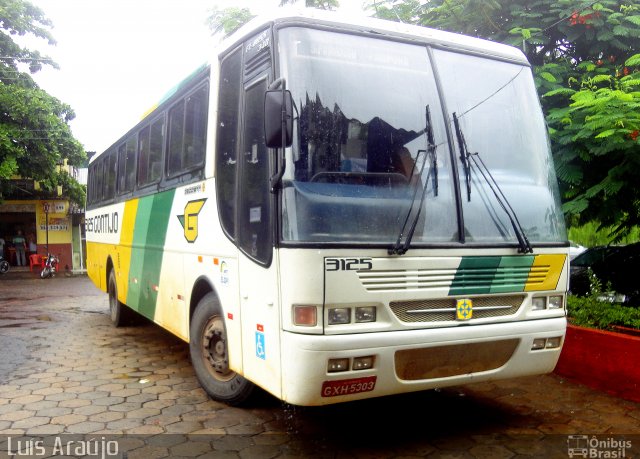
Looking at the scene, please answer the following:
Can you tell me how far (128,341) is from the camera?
26.6 ft

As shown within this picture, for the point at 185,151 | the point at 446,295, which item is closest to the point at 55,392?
the point at 185,151

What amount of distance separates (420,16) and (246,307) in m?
A: 5.88

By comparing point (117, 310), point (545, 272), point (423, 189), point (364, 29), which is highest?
point (364, 29)

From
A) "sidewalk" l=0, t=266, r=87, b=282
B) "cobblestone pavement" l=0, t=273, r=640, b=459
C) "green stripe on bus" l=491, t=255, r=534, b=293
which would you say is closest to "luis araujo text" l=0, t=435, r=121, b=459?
"cobblestone pavement" l=0, t=273, r=640, b=459

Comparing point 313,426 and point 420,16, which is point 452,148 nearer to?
point 313,426

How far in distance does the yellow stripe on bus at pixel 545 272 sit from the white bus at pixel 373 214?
2 cm

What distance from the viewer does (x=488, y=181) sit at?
4121 millimetres

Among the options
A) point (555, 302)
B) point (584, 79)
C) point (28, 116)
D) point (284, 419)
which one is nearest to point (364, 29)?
point (555, 302)

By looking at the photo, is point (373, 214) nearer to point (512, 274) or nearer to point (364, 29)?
point (512, 274)

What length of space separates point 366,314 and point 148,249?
3944mm

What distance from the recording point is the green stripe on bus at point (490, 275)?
12.8 feet

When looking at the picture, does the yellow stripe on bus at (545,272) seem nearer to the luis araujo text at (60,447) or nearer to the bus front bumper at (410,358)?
the bus front bumper at (410,358)

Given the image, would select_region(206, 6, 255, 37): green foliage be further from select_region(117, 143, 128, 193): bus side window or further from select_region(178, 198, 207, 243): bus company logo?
select_region(178, 198, 207, 243): bus company logo

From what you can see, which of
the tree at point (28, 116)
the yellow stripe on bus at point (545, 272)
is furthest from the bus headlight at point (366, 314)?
the tree at point (28, 116)
